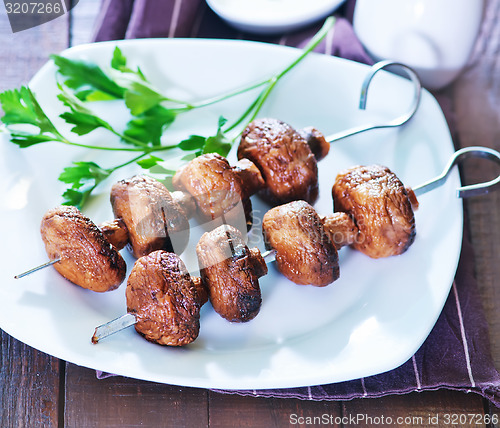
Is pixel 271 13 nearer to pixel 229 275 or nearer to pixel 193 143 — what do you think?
pixel 193 143

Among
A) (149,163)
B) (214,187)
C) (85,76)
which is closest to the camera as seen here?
(214,187)

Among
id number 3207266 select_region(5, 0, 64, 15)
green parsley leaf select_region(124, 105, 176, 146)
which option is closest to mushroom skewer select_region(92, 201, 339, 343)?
green parsley leaf select_region(124, 105, 176, 146)

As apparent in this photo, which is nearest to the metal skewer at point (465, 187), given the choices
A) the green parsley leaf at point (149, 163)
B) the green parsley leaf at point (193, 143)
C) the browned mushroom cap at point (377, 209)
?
the browned mushroom cap at point (377, 209)

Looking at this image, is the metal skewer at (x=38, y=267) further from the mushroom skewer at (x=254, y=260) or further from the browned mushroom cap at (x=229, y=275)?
the browned mushroom cap at (x=229, y=275)

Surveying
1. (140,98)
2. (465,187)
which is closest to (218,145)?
(140,98)

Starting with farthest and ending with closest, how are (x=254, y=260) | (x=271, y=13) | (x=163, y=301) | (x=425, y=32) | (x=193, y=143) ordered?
(x=271, y=13) < (x=425, y=32) < (x=193, y=143) < (x=254, y=260) < (x=163, y=301)

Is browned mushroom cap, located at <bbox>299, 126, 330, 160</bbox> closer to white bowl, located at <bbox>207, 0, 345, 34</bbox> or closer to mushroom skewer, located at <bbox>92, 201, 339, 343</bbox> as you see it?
mushroom skewer, located at <bbox>92, 201, 339, 343</bbox>
